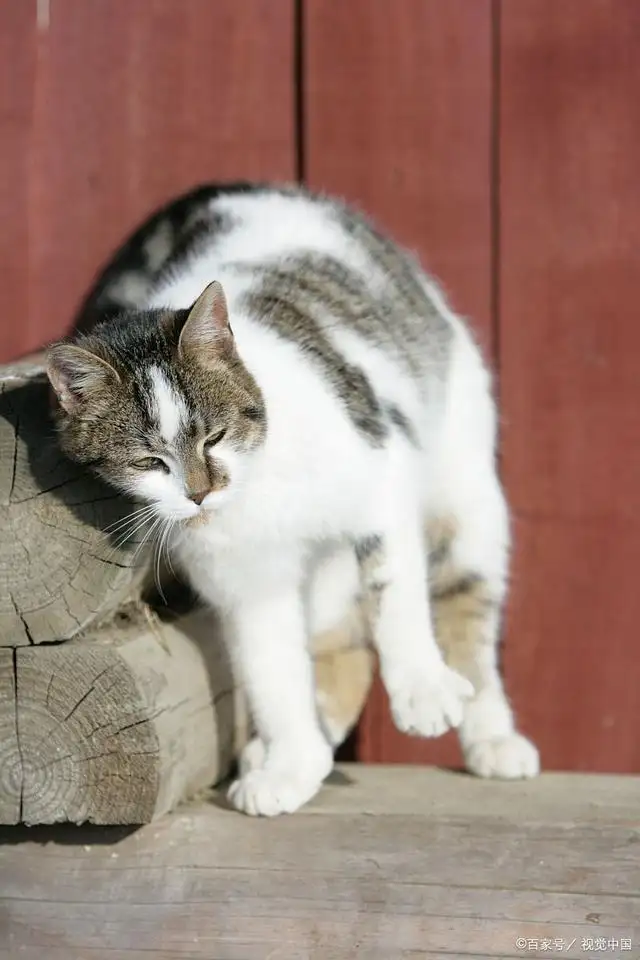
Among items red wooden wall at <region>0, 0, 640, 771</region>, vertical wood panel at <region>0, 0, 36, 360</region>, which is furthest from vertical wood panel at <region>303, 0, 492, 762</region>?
vertical wood panel at <region>0, 0, 36, 360</region>

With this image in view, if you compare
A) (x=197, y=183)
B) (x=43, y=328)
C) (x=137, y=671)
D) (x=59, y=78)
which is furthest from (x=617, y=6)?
(x=137, y=671)

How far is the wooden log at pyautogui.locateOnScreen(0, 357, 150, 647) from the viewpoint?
1.79 meters

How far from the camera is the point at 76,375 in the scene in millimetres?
1841

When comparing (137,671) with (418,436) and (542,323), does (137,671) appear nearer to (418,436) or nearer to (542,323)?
(418,436)

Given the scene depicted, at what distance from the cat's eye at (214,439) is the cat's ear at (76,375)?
0.17m

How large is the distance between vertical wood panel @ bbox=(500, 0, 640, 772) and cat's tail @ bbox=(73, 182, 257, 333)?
0.66m

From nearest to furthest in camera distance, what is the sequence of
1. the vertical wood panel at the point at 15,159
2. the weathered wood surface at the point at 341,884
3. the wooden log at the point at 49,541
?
1. the weathered wood surface at the point at 341,884
2. the wooden log at the point at 49,541
3. the vertical wood panel at the point at 15,159

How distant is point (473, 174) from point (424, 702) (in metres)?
1.27

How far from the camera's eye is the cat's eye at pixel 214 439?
1870 mm

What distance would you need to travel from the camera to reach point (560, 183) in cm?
267

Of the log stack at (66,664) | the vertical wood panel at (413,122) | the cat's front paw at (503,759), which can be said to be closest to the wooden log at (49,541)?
the log stack at (66,664)

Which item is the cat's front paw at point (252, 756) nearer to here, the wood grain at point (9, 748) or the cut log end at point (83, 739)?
the cut log end at point (83, 739)

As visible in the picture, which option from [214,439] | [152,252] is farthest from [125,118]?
[214,439]

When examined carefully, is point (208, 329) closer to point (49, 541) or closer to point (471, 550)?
point (49, 541)
